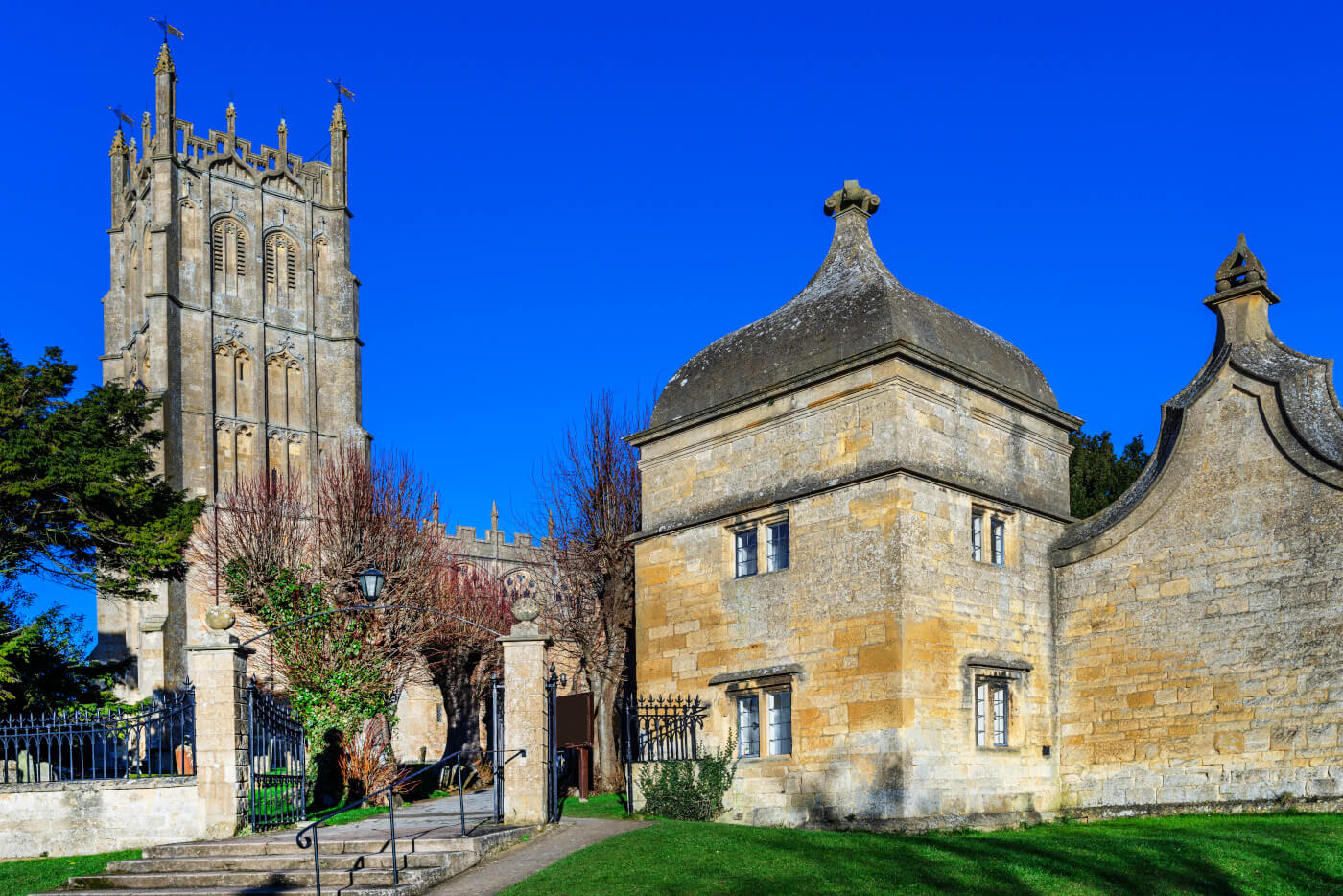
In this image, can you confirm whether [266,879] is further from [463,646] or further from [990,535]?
[463,646]

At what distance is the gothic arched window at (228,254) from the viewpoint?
59.1m

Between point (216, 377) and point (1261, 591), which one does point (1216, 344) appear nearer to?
point (1261, 591)

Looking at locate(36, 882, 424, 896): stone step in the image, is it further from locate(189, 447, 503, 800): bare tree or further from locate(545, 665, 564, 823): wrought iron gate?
locate(189, 447, 503, 800): bare tree

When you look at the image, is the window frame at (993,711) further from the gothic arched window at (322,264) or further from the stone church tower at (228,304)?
the gothic arched window at (322,264)

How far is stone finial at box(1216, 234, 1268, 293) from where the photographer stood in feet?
59.6

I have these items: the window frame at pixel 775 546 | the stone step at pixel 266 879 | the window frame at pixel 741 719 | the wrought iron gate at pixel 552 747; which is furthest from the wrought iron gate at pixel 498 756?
the window frame at pixel 775 546

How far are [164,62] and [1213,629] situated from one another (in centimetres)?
5791

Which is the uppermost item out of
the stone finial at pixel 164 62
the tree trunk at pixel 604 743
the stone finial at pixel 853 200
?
the stone finial at pixel 164 62

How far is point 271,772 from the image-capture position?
17.5 metres

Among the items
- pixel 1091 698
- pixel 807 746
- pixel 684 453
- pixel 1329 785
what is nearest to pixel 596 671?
pixel 684 453

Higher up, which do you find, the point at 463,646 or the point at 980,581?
the point at 980,581

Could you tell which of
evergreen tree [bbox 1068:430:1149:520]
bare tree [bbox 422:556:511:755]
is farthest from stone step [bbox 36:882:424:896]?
evergreen tree [bbox 1068:430:1149:520]

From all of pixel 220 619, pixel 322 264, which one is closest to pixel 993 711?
pixel 220 619

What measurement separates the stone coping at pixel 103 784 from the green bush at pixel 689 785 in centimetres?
661
